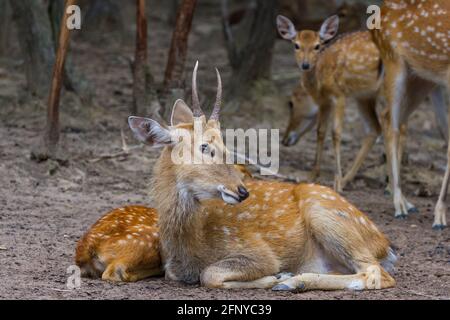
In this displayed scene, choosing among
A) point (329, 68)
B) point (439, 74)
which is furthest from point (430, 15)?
point (329, 68)

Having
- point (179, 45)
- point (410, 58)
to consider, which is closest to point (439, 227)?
point (410, 58)

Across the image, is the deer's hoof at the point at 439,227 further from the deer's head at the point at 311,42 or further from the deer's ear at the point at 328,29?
the deer's ear at the point at 328,29

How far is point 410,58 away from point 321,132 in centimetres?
197

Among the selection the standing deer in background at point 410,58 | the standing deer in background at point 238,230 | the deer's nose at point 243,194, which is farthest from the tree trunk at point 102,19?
the deer's nose at point 243,194

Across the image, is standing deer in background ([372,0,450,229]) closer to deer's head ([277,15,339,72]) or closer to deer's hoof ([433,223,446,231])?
deer's hoof ([433,223,446,231])

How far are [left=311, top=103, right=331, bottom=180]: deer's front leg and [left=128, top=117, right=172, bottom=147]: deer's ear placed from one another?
4.31 meters

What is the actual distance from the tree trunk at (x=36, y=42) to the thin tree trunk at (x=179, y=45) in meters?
1.44

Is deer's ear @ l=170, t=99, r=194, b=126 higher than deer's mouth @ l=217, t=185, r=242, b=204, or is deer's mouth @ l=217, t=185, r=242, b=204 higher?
deer's ear @ l=170, t=99, r=194, b=126

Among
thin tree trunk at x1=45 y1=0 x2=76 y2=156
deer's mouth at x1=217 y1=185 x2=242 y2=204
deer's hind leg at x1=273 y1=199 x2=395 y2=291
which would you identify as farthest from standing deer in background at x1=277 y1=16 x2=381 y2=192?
deer's mouth at x1=217 y1=185 x2=242 y2=204

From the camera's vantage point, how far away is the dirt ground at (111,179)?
20.2 feet

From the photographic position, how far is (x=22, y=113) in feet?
34.9

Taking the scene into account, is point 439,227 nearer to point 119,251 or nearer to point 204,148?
point 204,148

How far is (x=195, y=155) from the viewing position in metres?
6.18

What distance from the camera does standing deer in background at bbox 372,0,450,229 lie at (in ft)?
28.7
